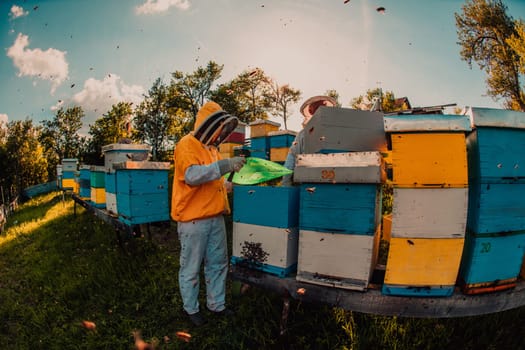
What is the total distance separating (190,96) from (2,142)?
57.2ft

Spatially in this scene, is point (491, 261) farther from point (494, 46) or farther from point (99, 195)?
point (494, 46)

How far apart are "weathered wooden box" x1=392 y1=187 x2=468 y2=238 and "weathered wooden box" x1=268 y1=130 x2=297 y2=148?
15.1ft

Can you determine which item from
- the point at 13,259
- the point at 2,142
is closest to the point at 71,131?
the point at 2,142

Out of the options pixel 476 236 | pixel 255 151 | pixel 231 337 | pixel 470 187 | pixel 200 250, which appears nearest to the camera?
pixel 476 236

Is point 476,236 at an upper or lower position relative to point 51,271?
upper

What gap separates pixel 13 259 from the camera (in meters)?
5.65

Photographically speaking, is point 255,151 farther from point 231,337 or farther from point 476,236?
point 476,236

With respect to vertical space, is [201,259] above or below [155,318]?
above

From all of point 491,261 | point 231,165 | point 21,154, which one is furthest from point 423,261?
point 21,154

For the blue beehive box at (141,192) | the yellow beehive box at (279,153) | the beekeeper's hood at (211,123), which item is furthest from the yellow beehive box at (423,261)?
the yellow beehive box at (279,153)

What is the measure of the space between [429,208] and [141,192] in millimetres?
3644

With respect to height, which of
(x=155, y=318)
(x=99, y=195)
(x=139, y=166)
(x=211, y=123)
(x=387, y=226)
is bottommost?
(x=155, y=318)

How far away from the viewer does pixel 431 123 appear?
1534mm

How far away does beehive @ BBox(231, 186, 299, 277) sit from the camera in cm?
190
